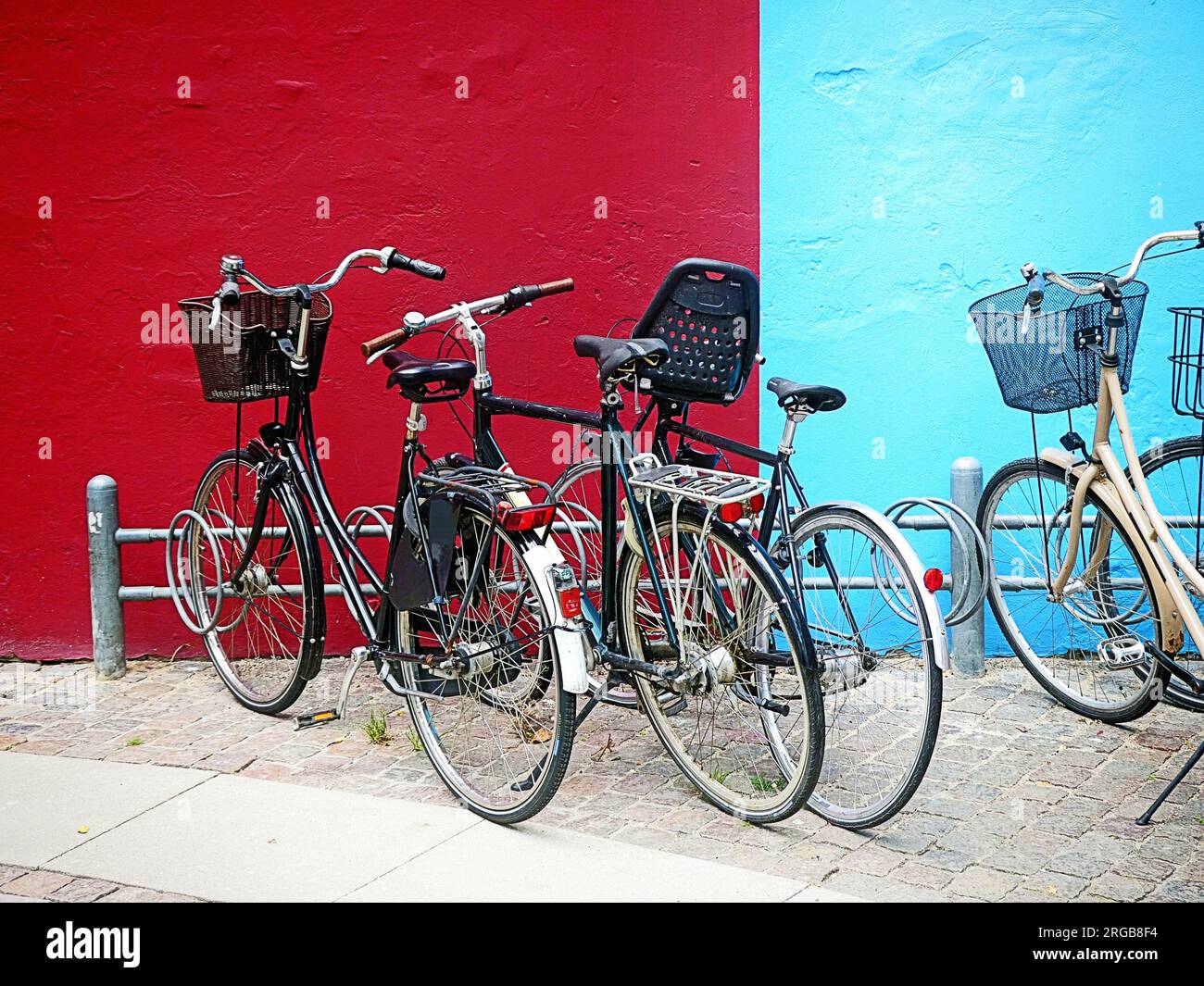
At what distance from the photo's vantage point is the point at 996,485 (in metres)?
5.45

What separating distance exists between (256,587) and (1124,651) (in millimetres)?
3376

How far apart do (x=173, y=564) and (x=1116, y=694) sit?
399 cm

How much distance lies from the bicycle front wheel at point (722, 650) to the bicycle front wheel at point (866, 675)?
0.17 metres

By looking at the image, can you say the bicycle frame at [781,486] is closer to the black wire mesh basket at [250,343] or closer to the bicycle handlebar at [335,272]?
the bicycle handlebar at [335,272]

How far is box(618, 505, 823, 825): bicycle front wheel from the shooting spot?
4.04 meters

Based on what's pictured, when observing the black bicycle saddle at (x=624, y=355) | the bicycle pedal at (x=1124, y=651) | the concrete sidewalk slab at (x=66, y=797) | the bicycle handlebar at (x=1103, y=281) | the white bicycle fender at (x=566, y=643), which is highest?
the bicycle handlebar at (x=1103, y=281)

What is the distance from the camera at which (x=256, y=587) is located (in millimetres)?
5438

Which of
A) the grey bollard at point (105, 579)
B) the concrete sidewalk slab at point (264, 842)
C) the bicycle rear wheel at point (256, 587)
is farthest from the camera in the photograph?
the grey bollard at point (105, 579)

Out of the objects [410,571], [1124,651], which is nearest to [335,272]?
[410,571]

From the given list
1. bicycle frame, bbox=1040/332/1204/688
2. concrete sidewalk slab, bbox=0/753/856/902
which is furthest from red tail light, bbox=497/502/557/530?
bicycle frame, bbox=1040/332/1204/688

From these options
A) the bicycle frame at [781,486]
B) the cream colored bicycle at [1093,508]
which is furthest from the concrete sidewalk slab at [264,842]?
the cream colored bicycle at [1093,508]

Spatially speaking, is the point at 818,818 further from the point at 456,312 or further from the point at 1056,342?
the point at 456,312

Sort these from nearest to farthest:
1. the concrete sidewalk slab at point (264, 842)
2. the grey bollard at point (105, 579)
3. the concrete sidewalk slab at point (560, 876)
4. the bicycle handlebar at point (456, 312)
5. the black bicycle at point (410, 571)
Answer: the concrete sidewalk slab at point (560, 876), the concrete sidewalk slab at point (264, 842), the black bicycle at point (410, 571), the bicycle handlebar at point (456, 312), the grey bollard at point (105, 579)

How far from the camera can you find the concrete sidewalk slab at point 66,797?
421 centimetres
